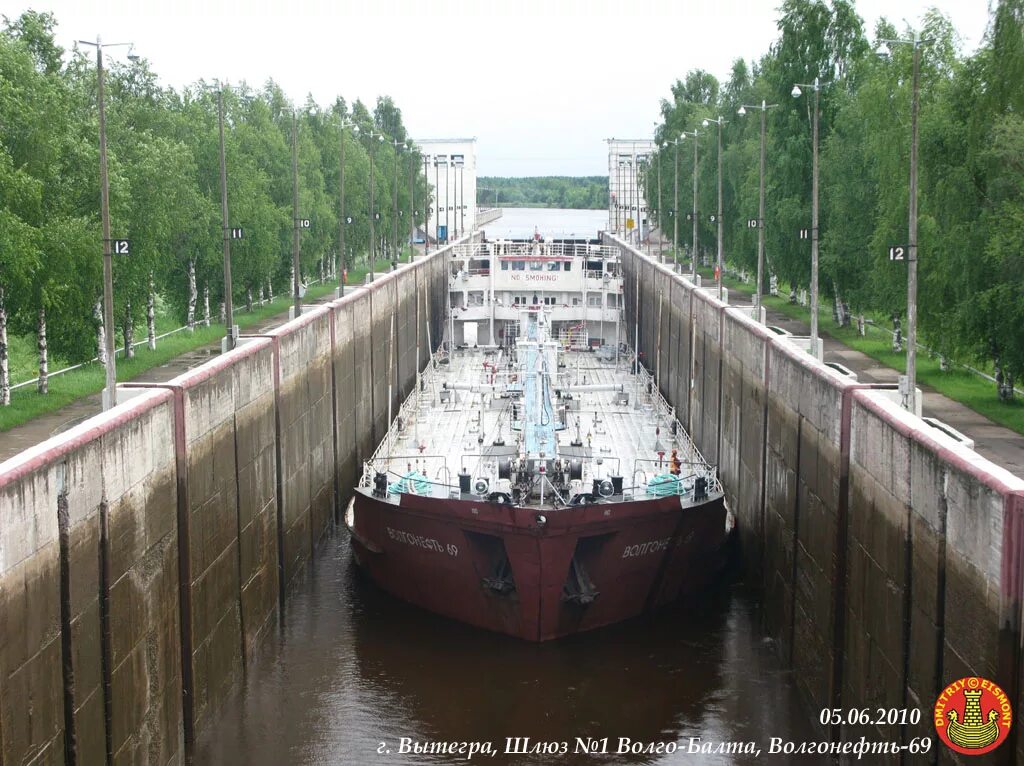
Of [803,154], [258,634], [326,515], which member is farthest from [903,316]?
[258,634]

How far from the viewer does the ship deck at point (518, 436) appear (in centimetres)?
2938

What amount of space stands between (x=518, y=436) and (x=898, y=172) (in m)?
15.7

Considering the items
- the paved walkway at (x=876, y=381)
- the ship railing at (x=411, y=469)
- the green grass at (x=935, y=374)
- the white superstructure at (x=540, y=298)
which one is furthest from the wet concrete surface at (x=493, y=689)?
the white superstructure at (x=540, y=298)

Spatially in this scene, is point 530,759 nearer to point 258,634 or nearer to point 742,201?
point 258,634

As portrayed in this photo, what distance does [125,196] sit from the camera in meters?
36.3

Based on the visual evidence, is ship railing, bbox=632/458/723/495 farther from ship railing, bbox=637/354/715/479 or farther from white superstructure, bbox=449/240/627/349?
white superstructure, bbox=449/240/627/349

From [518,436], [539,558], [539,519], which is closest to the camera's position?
[539,519]

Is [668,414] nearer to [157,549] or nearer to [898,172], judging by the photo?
[898,172]

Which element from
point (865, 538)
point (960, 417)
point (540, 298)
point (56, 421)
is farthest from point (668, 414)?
point (540, 298)

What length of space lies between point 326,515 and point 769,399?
12.4 m

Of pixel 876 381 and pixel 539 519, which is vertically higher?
pixel 876 381

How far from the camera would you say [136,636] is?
1838cm

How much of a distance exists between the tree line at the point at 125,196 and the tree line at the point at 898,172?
683 inches

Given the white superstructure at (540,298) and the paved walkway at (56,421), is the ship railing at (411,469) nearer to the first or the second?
the paved walkway at (56,421)
